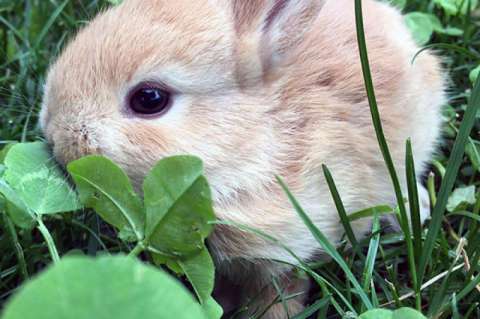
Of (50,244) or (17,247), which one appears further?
(17,247)

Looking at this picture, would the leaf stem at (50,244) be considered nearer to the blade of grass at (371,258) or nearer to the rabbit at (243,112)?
the rabbit at (243,112)

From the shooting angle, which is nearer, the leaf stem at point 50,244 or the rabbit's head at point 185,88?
the leaf stem at point 50,244

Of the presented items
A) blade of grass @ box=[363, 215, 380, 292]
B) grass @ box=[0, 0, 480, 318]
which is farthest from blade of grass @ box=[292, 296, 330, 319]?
blade of grass @ box=[363, 215, 380, 292]

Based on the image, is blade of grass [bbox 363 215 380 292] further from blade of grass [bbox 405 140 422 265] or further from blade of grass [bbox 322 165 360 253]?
blade of grass [bbox 405 140 422 265]

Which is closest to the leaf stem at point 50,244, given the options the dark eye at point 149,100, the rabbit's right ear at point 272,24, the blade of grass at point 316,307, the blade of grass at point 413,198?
the dark eye at point 149,100

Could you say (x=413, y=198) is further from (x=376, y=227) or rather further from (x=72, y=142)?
(x=72, y=142)

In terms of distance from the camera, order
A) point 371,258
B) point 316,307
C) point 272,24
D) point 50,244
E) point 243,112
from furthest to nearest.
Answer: point 272,24, point 243,112, point 371,258, point 316,307, point 50,244

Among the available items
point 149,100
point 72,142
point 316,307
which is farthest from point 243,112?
point 316,307

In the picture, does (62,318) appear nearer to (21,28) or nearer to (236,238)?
(236,238)
